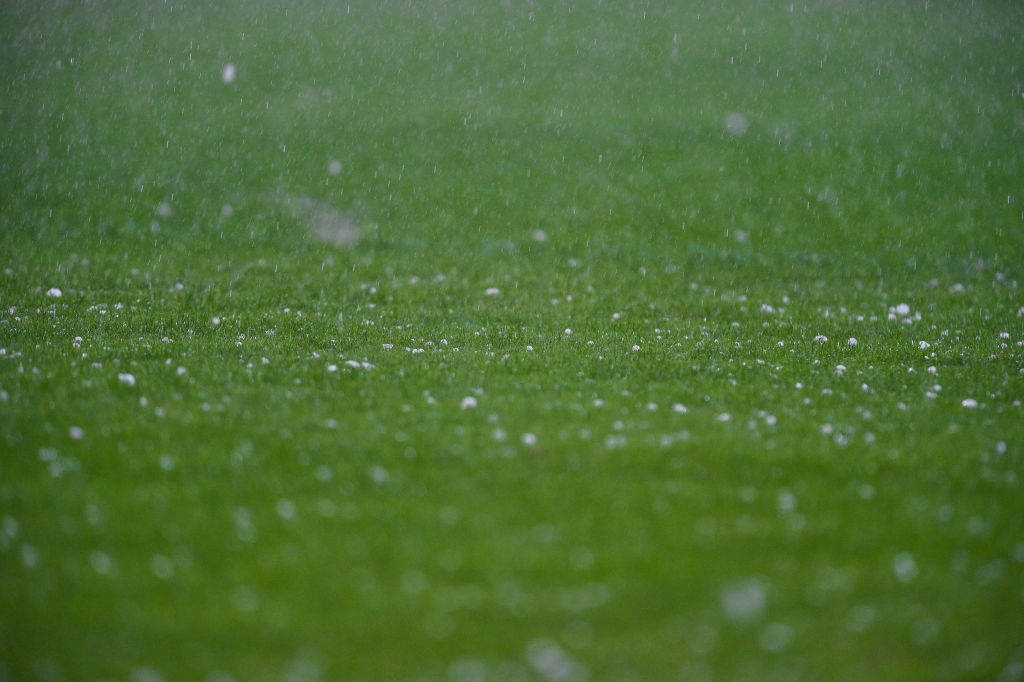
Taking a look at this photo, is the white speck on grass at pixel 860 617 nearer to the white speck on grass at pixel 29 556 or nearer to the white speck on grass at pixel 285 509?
the white speck on grass at pixel 285 509

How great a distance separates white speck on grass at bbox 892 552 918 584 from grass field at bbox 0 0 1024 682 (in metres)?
0.02

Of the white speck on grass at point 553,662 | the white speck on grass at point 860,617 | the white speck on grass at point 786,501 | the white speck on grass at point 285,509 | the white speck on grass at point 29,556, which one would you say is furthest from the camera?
the white speck on grass at point 786,501

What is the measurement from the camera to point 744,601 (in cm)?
480

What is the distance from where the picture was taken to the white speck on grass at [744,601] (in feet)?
15.4

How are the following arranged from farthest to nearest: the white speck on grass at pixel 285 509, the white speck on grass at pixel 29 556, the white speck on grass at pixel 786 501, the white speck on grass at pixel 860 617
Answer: the white speck on grass at pixel 786 501
the white speck on grass at pixel 285 509
the white speck on grass at pixel 29 556
the white speck on grass at pixel 860 617

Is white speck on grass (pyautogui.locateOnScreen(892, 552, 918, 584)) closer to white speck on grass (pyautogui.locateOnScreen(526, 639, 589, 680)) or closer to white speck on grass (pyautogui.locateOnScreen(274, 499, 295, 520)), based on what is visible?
white speck on grass (pyautogui.locateOnScreen(526, 639, 589, 680))

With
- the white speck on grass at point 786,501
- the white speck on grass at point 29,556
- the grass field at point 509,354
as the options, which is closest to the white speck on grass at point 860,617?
the grass field at point 509,354

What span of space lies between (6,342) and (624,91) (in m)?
→ 18.9

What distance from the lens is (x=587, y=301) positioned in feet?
44.6

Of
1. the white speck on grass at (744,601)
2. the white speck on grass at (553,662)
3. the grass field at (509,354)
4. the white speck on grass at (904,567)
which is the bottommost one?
the grass field at (509,354)

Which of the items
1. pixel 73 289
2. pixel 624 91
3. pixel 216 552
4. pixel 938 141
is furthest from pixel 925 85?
pixel 216 552

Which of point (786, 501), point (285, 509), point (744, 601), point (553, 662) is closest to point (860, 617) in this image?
point (744, 601)

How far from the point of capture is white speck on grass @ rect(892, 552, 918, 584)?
16.7 ft

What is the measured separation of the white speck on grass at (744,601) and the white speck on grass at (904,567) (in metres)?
0.91
